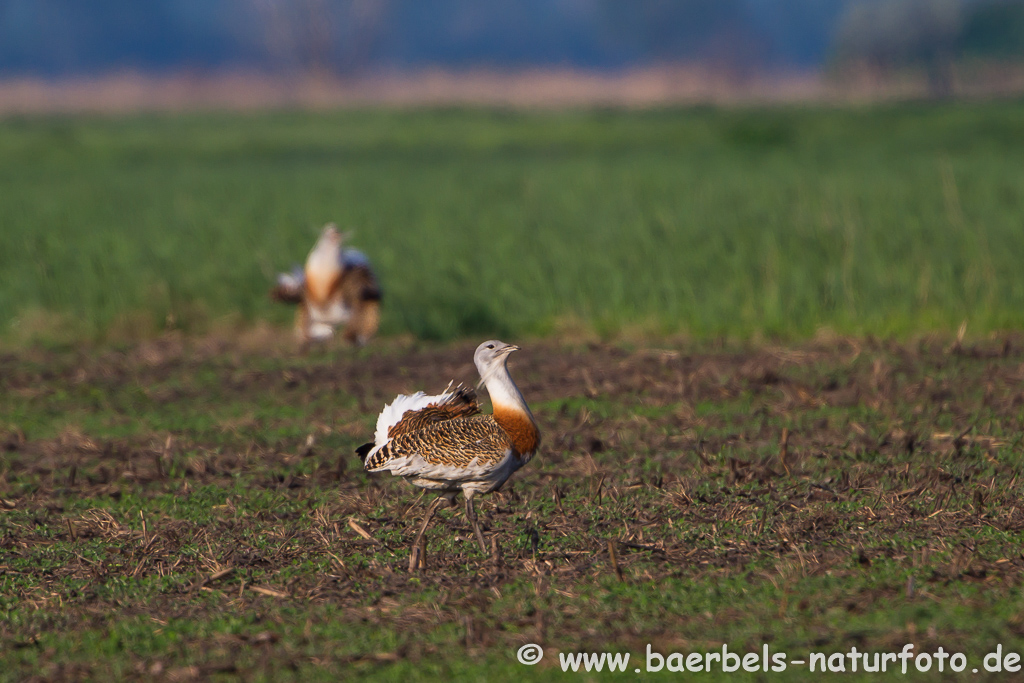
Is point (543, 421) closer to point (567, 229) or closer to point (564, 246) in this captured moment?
point (564, 246)

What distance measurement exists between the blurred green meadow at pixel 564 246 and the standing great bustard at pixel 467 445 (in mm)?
5704

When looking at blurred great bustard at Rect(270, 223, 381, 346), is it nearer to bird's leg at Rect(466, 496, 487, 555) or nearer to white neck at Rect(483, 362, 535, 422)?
white neck at Rect(483, 362, 535, 422)

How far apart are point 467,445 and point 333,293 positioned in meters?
5.71

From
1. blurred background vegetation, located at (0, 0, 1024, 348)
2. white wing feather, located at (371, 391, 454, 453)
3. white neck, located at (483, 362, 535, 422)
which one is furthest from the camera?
→ blurred background vegetation, located at (0, 0, 1024, 348)

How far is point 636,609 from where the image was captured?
489 cm

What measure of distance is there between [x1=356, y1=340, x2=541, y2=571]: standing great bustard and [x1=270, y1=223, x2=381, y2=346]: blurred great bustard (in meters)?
5.17

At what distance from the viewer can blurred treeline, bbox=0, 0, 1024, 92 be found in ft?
304

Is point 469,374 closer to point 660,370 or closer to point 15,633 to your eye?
point 660,370

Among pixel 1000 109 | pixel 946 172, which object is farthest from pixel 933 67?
pixel 946 172

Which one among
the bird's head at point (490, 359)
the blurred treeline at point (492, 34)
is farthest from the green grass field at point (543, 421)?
the blurred treeline at point (492, 34)

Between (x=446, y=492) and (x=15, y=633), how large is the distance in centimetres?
192

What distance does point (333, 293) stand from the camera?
10922 mm

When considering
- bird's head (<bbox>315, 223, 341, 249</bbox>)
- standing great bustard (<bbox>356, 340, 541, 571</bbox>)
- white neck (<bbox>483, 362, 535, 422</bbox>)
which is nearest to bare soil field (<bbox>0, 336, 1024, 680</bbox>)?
standing great bustard (<bbox>356, 340, 541, 571</bbox>)

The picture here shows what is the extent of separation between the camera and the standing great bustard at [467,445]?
17.8ft
